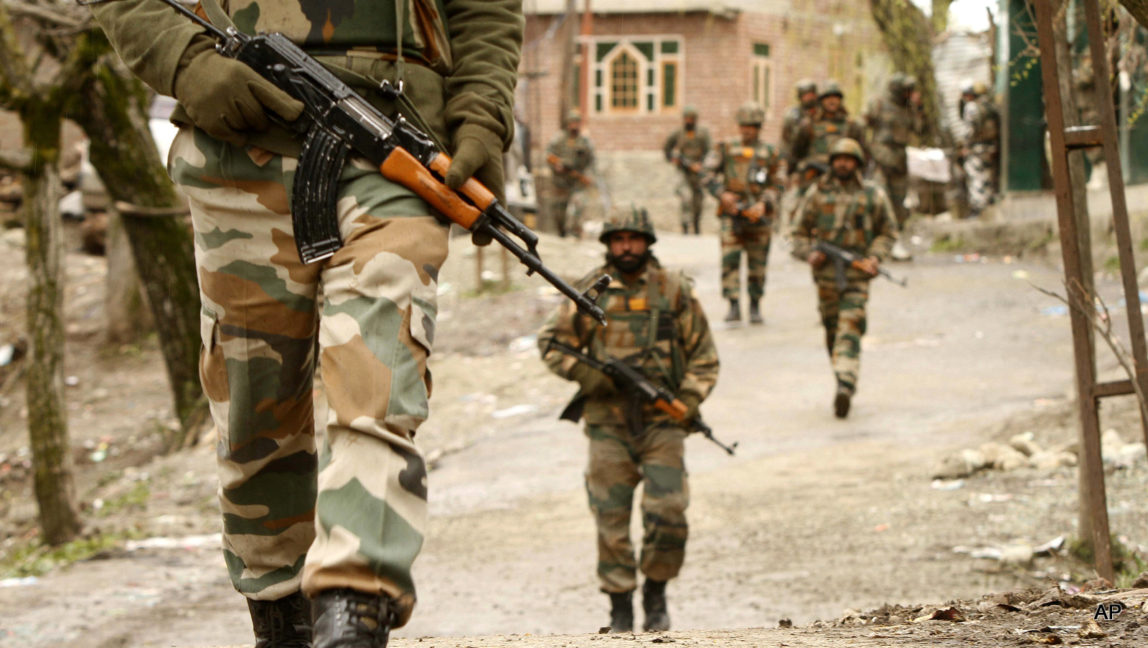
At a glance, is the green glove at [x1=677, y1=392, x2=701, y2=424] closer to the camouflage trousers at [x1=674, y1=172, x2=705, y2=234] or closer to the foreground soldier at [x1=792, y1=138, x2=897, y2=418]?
the foreground soldier at [x1=792, y1=138, x2=897, y2=418]

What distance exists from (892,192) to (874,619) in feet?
43.5

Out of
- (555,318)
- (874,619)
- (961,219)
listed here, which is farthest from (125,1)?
(961,219)

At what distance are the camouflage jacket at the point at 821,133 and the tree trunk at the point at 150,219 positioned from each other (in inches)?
238

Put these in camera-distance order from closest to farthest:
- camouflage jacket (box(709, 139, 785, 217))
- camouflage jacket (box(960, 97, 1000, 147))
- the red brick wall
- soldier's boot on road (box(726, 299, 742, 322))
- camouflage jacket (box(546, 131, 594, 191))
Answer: camouflage jacket (box(709, 139, 785, 217)) < soldier's boot on road (box(726, 299, 742, 322)) < camouflage jacket (box(960, 97, 1000, 147)) < camouflage jacket (box(546, 131, 594, 191)) < the red brick wall

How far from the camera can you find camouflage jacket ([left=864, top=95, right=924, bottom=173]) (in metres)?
16.1

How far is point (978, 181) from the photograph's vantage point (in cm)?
1884

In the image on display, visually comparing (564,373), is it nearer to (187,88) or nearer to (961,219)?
(187,88)

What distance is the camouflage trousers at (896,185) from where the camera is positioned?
16223 millimetres

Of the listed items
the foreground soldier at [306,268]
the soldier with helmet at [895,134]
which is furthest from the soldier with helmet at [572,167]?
the foreground soldier at [306,268]

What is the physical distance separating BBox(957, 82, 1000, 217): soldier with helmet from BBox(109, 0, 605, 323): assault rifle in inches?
625

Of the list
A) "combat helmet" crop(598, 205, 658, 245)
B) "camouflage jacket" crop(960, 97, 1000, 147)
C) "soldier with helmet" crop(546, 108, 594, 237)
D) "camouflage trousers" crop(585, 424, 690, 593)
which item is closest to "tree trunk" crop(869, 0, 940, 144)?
"camouflage jacket" crop(960, 97, 1000, 147)

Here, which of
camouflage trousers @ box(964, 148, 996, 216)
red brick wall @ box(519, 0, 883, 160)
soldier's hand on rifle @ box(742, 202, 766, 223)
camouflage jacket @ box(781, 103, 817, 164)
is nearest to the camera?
soldier's hand on rifle @ box(742, 202, 766, 223)

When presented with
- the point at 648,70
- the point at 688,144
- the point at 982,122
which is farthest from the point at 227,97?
the point at 648,70

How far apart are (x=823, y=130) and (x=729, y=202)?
1648 mm
